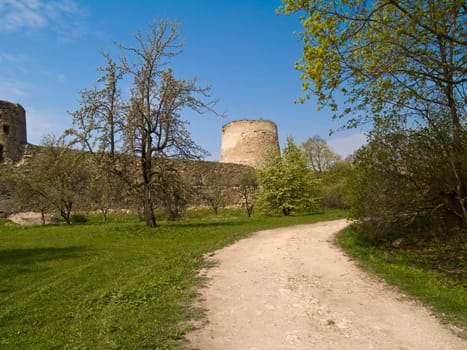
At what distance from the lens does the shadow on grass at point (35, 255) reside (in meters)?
7.82

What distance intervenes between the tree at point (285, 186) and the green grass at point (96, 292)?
10.8 metres

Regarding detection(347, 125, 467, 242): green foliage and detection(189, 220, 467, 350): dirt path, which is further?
detection(347, 125, 467, 242): green foliage

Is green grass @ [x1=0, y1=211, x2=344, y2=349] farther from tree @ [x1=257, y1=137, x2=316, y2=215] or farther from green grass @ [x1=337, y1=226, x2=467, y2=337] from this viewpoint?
tree @ [x1=257, y1=137, x2=316, y2=215]

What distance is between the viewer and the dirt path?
12.5ft

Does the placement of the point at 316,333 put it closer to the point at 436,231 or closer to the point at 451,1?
the point at 451,1

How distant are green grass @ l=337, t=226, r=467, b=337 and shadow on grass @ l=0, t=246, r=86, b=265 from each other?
6.69 meters

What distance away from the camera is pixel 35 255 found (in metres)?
8.47

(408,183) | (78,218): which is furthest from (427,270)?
(78,218)

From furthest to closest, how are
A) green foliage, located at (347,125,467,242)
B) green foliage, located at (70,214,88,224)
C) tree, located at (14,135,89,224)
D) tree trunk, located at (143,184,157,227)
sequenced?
green foliage, located at (70,214,88,224), tree, located at (14,135,89,224), tree trunk, located at (143,184,157,227), green foliage, located at (347,125,467,242)

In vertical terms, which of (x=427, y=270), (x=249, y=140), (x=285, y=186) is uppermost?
(x=249, y=140)

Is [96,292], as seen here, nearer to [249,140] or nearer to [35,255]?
[35,255]

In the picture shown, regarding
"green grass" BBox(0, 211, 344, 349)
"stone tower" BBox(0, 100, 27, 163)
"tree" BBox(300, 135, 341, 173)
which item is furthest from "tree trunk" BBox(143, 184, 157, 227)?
"tree" BBox(300, 135, 341, 173)

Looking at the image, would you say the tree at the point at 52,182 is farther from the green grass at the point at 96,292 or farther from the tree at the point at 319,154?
the tree at the point at 319,154

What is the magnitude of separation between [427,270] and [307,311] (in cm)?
379
